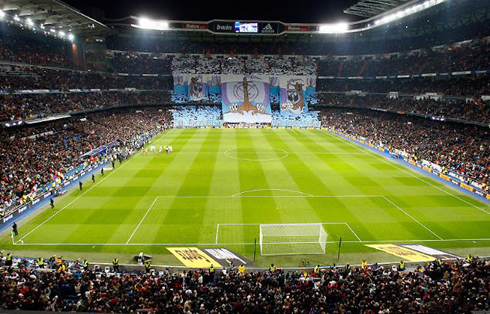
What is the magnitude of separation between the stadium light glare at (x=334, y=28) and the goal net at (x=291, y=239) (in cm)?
7129

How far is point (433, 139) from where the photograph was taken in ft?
148

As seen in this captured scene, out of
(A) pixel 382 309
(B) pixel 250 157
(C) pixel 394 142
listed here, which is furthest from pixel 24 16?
(C) pixel 394 142

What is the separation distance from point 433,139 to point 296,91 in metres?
41.9

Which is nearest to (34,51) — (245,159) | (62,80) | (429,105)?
(62,80)

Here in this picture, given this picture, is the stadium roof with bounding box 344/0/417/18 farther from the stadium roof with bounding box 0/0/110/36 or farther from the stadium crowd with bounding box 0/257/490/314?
the stadium crowd with bounding box 0/257/490/314

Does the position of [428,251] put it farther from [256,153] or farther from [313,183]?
[256,153]

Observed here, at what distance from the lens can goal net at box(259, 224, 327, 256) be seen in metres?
19.9

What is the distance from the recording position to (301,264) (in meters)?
18.4

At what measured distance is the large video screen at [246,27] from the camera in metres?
80.5

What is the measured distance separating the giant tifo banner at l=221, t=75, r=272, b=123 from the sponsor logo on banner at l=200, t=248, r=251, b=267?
5635 centimetres

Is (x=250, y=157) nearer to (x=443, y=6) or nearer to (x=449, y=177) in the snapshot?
(x=449, y=177)

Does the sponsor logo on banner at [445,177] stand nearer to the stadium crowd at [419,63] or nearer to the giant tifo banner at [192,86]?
the stadium crowd at [419,63]

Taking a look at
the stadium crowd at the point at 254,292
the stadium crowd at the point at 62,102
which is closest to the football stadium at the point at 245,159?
the stadium crowd at the point at 254,292

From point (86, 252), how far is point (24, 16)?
39.4m
